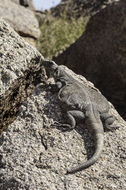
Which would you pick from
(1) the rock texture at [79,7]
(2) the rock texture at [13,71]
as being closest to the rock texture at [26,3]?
(1) the rock texture at [79,7]

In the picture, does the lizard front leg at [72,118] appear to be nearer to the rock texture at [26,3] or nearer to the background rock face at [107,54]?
the background rock face at [107,54]

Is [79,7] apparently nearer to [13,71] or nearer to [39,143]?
[13,71]

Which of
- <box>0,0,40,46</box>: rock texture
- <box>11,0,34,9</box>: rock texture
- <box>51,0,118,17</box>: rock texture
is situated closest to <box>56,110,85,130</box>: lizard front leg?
<box>0,0,40,46</box>: rock texture

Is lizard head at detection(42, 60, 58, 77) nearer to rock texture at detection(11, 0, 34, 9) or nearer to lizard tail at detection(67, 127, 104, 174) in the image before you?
lizard tail at detection(67, 127, 104, 174)

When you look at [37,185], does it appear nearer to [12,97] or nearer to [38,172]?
[38,172]

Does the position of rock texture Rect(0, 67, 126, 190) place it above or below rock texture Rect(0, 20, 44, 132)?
below
